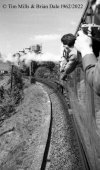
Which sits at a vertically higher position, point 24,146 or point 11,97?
point 24,146

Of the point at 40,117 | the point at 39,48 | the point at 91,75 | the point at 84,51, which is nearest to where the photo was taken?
the point at 91,75

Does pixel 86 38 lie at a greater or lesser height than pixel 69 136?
greater

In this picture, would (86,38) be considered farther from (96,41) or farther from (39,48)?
(39,48)

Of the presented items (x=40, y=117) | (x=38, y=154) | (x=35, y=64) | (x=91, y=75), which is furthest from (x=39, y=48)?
(x=91, y=75)

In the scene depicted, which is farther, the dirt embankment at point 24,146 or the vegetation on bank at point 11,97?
the vegetation on bank at point 11,97

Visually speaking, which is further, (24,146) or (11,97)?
(11,97)

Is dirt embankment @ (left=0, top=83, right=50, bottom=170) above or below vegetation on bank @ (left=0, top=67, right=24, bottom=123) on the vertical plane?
above

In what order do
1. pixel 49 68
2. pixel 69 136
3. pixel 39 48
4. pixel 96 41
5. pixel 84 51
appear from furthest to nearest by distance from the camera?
pixel 39 48 < pixel 49 68 < pixel 69 136 < pixel 96 41 < pixel 84 51

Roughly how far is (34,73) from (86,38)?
51841mm

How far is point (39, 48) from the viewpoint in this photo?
6812 centimetres

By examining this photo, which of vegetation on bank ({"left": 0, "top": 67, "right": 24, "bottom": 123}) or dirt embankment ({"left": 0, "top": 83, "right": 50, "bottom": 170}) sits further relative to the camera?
vegetation on bank ({"left": 0, "top": 67, "right": 24, "bottom": 123})

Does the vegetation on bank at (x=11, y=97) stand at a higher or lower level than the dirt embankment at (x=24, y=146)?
lower

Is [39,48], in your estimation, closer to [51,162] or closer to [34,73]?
[34,73]

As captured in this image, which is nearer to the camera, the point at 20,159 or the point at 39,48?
the point at 20,159
